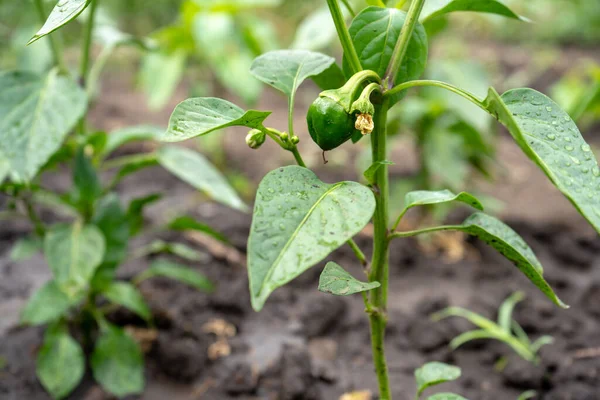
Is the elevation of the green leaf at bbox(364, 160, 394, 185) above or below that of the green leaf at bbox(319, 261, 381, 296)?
above

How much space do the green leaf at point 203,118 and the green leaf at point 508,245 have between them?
361mm

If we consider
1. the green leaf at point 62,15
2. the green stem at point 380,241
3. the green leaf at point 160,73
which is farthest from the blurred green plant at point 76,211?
the green leaf at point 160,73

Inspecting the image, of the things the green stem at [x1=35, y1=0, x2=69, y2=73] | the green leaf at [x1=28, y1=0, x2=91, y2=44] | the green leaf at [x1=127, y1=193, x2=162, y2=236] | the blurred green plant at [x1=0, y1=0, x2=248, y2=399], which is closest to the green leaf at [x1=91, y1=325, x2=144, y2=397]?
the blurred green plant at [x1=0, y1=0, x2=248, y2=399]

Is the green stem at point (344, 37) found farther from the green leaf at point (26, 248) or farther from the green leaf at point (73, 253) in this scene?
the green leaf at point (26, 248)

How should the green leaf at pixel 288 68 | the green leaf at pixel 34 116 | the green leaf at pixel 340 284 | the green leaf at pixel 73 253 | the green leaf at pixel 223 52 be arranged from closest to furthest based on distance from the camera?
the green leaf at pixel 340 284
the green leaf at pixel 288 68
the green leaf at pixel 34 116
the green leaf at pixel 73 253
the green leaf at pixel 223 52

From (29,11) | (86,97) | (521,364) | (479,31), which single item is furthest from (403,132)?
(479,31)

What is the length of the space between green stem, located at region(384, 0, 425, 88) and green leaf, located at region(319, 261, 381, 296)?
0.29m

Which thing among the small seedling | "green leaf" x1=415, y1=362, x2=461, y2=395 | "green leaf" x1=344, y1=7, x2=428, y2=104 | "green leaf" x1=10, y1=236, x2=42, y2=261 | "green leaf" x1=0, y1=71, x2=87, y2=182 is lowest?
the small seedling

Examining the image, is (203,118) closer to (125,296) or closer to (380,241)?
(380,241)

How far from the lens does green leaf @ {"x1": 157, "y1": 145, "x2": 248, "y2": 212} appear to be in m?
1.39

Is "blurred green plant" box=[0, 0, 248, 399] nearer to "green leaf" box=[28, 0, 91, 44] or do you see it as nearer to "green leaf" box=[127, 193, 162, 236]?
"green leaf" box=[127, 193, 162, 236]

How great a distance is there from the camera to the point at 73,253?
1220 millimetres

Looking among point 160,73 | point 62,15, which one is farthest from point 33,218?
point 160,73

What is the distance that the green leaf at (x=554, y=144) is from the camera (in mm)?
588
